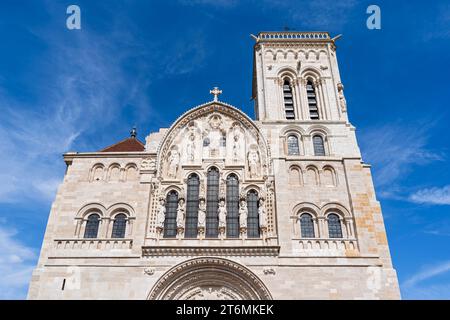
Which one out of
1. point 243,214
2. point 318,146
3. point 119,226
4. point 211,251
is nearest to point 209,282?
point 211,251

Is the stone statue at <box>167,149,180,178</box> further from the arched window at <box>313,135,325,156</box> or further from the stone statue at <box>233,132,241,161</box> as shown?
the arched window at <box>313,135,325,156</box>

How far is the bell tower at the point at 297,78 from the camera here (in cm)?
2558

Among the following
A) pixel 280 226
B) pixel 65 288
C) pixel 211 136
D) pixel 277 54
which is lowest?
pixel 65 288

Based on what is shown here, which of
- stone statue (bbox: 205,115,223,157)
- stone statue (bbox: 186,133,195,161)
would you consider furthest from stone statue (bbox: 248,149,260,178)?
stone statue (bbox: 186,133,195,161)

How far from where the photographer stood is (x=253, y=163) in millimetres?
22547

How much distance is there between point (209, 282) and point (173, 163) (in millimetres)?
7426

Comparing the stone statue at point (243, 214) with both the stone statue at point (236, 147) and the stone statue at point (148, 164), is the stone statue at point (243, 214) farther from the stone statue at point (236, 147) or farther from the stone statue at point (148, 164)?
the stone statue at point (148, 164)

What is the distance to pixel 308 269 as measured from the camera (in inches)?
734

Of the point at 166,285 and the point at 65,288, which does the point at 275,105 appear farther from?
the point at 65,288

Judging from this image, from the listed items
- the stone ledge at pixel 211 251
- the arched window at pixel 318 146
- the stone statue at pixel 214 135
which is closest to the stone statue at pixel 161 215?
the stone ledge at pixel 211 251

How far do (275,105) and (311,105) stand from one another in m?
2.68

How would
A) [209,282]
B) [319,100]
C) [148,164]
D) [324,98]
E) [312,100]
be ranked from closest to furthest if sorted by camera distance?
[209,282] → [148,164] → [324,98] → [319,100] → [312,100]

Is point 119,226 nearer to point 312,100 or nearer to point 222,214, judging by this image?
point 222,214
